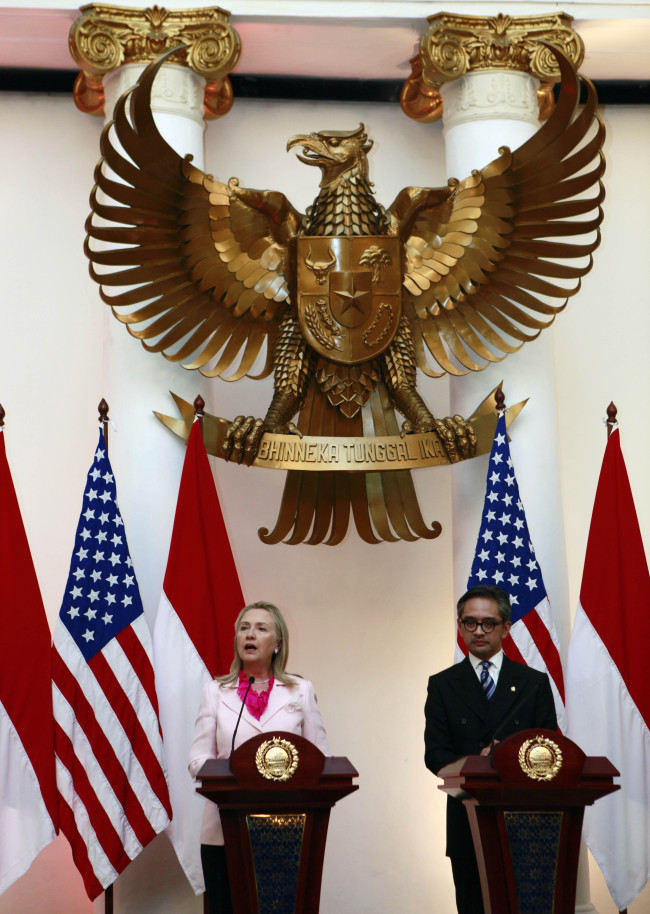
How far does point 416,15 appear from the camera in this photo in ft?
20.2

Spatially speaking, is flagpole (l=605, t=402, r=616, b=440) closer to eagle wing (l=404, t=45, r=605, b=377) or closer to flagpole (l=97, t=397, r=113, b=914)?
eagle wing (l=404, t=45, r=605, b=377)

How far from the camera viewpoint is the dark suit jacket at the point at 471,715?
4078 mm

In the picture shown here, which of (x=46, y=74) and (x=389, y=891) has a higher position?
(x=46, y=74)

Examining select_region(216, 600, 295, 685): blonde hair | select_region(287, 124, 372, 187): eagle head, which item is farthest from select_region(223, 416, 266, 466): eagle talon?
select_region(216, 600, 295, 685): blonde hair

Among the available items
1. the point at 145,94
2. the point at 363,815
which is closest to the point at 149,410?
the point at 145,94

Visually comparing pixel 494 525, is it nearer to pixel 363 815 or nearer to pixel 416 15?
pixel 363 815

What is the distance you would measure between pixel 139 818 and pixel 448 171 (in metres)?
3.23

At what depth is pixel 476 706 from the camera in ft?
13.5

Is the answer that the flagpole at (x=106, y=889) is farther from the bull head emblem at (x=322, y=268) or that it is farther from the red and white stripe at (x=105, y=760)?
the bull head emblem at (x=322, y=268)

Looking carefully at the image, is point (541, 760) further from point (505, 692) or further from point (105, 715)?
point (105, 715)

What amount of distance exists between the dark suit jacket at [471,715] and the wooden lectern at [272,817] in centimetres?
55

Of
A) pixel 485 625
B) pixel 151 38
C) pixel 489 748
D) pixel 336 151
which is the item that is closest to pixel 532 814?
pixel 489 748

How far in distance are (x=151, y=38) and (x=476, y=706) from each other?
3.49 metres

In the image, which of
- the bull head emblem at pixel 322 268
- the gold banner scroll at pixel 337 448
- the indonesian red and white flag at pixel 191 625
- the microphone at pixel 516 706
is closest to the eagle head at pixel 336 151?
the bull head emblem at pixel 322 268
